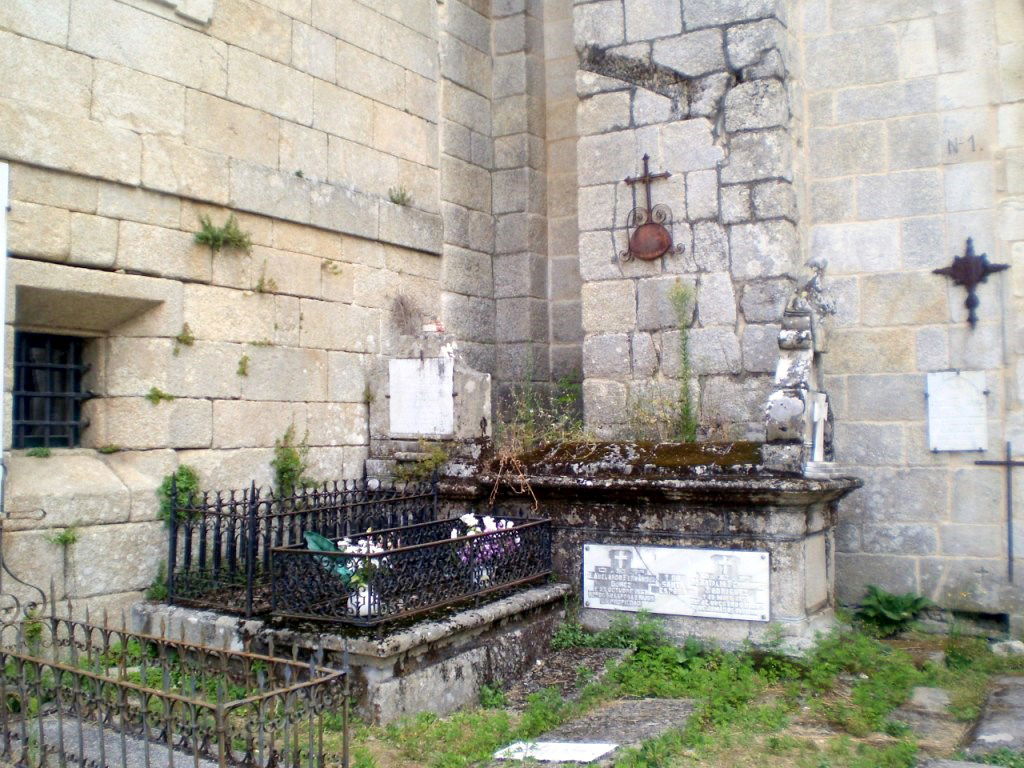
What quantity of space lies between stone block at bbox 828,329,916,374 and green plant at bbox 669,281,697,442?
1075 millimetres

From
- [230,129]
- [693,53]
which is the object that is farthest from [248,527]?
[693,53]

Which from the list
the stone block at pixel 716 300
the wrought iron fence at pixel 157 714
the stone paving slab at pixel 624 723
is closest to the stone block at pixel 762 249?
the stone block at pixel 716 300

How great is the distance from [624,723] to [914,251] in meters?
4.23

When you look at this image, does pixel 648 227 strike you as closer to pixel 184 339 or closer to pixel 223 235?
pixel 223 235

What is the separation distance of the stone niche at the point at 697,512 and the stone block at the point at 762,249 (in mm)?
1541

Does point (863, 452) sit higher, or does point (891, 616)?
point (863, 452)

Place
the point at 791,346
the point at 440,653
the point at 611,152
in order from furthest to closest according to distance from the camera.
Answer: the point at 611,152 < the point at 791,346 < the point at 440,653

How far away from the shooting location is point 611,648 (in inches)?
241

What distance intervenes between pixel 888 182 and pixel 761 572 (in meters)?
3.21

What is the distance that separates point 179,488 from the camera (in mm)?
6121

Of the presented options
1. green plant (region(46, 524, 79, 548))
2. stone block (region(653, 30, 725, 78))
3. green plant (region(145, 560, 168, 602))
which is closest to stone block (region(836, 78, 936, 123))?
stone block (region(653, 30, 725, 78))

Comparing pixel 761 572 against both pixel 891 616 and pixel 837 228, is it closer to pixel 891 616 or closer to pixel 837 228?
pixel 891 616

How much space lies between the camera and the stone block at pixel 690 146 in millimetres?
7398

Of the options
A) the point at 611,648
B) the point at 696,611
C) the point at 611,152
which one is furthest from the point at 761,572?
the point at 611,152
